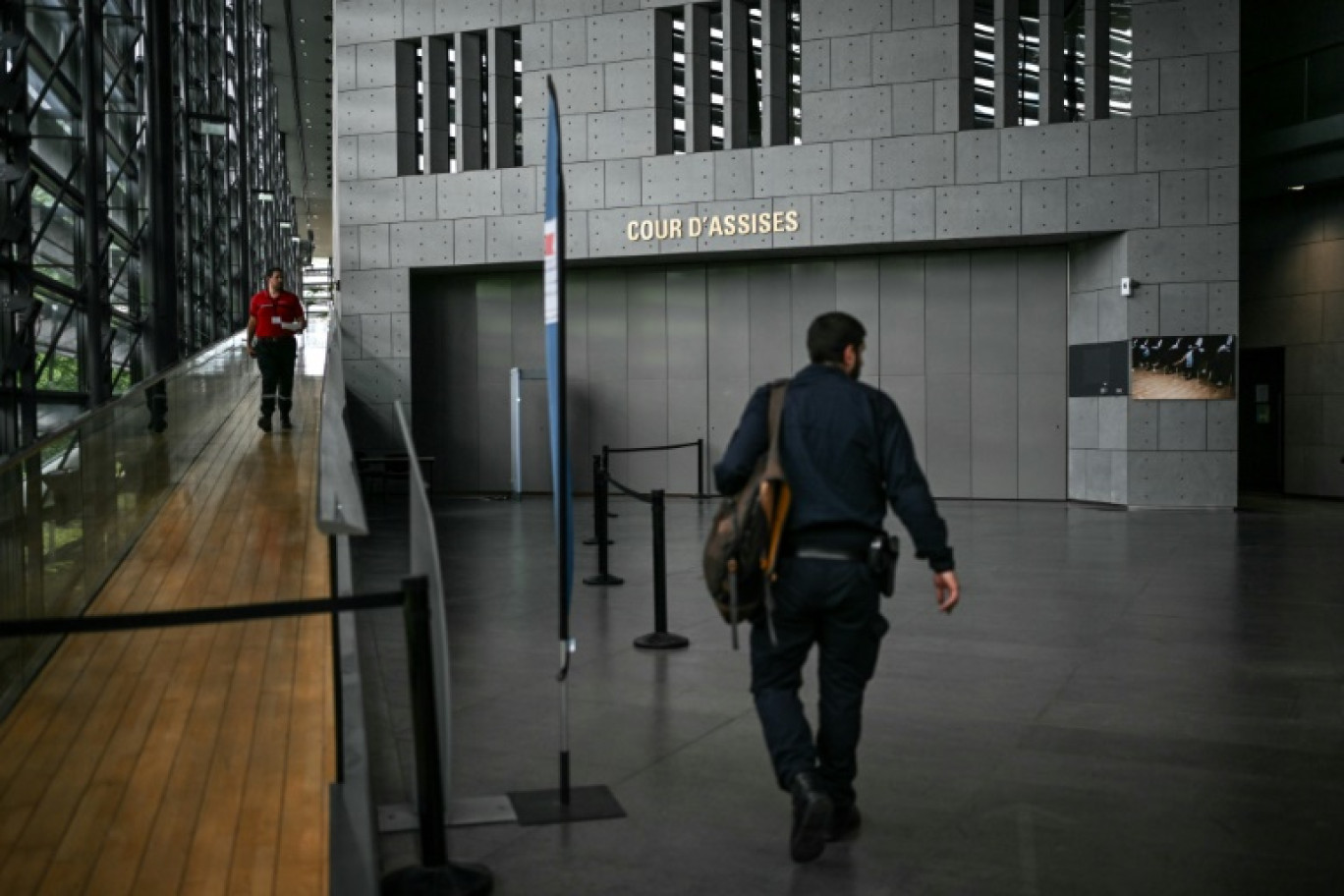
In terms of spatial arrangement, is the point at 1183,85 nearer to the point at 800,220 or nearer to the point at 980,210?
the point at 980,210

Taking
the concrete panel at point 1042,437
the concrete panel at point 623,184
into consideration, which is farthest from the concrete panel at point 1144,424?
the concrete panel at point 623,184

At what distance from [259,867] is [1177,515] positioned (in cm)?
1644

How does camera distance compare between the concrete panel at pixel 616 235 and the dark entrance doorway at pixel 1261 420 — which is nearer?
the concrete panel at pixel 616 235

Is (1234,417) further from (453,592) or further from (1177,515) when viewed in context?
(453,592)

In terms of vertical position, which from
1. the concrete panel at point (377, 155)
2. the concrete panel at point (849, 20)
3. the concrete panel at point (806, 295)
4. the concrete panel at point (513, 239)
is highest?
the concrete panel at point (849, 20)

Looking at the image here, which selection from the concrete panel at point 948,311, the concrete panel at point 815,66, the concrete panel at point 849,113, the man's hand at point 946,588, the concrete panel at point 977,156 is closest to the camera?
the man's hand at point 946,588

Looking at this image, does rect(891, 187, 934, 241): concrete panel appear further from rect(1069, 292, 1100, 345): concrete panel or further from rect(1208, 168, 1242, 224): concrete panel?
rect(1208, 168, 1242, 224): concrete panel

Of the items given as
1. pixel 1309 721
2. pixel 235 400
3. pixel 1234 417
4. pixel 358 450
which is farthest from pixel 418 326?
pixel 1309 721

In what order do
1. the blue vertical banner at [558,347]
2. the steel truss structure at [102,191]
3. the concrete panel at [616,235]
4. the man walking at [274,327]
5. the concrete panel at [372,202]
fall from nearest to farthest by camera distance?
1. the blue vertical banner at [558,347]
2. the steel truss structure at [102,191]
3. the man walking at [274,327]
4. the concrete panel at [616,235]
5. the concrete panel at [372,202]

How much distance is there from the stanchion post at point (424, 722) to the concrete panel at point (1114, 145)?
18.0 m

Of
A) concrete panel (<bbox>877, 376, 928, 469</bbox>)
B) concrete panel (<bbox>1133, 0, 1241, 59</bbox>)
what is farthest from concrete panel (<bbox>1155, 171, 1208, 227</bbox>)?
concrete panel (<bbox>877, 376, 928, 469</bbox>)

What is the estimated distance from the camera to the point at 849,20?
20844 mm

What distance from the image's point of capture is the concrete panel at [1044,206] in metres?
19.7

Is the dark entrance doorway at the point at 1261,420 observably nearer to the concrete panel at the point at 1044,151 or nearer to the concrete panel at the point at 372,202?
the concrete panel at the point at 1044,151
